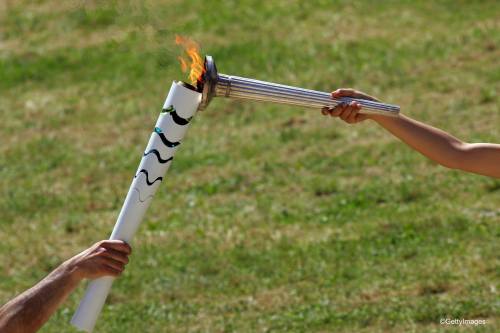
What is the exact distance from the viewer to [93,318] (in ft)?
14.0

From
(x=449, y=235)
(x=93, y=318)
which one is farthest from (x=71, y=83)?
(x=93, y=318)

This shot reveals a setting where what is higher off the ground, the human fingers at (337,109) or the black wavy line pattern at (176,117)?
the human fingers at (337,109)

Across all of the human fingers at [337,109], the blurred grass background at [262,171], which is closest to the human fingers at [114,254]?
the human fingers at [337,109]

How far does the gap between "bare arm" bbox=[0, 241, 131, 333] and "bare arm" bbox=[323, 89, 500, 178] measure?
4.10 feet

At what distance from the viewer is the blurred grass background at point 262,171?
7027mm

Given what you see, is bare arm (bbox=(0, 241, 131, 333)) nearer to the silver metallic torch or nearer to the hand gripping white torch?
the hand gripping white torch

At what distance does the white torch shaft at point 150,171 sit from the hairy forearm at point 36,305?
211 millimetres

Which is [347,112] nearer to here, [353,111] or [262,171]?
[353,111]

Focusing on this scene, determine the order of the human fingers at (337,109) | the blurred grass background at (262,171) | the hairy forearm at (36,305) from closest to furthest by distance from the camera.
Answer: the hairy forearm at (36,305) → the human fingers at (337,109) → the blurred grass background at (262,171)

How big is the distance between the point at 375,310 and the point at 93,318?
2.77 m

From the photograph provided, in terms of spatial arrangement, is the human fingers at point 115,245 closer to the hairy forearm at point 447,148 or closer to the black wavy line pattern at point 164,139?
the black wavy line pattern at point 164,139

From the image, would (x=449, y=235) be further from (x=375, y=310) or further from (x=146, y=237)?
(x=146, y=237)

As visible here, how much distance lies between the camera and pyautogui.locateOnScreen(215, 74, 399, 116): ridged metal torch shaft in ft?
13.7

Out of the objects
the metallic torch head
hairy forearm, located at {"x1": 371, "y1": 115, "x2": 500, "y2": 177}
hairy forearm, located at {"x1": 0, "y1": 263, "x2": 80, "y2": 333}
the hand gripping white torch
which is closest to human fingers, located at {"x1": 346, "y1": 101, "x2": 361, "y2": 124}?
hairy forearm, located at {"x1": 371, "y1": 115, "x2": 500, "y2": 177}
